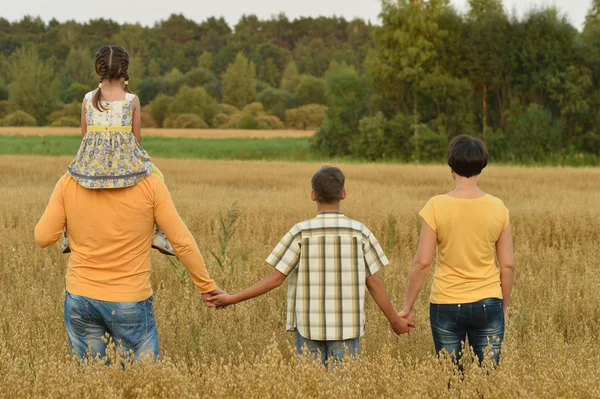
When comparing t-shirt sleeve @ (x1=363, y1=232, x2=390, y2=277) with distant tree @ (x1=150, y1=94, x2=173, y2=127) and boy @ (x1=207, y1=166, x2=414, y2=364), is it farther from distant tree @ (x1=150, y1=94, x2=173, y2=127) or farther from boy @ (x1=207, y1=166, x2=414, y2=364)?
distant tree @ (x1=150, y1=94, x2=173, y2=127)

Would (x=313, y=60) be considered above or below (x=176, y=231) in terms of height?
above

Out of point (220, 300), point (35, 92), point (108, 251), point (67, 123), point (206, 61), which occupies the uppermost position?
point (206, 61)

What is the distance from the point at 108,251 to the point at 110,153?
46cm

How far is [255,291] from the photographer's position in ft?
12.3

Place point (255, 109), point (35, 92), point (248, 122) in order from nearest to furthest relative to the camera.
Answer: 1. point (248, 122)
2. point (255, 109)
3. point (35, 92)

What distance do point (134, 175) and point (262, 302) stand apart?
3.11 m

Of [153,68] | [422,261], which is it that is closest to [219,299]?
[422,261]

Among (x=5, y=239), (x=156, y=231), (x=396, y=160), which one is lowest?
(x=396, y=160)

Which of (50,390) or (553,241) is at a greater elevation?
(50,390)

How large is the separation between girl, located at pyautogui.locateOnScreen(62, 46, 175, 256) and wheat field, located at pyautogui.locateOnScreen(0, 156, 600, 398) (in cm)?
86

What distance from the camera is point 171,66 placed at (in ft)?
337

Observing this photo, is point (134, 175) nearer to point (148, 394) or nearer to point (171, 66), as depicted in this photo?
point (148, 394)

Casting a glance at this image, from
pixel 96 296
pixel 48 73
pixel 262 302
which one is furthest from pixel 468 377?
pixel 48 73

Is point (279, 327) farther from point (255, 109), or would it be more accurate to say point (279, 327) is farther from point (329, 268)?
point (255, 109)
